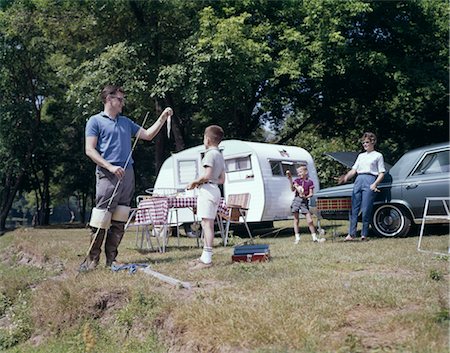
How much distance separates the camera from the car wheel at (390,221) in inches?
340

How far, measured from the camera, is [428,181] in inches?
332

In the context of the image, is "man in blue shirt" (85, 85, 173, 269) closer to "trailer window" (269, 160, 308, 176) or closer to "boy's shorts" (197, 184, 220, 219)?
"boy's shorts" (197, 184, 220, 219)

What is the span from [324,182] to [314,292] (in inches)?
790

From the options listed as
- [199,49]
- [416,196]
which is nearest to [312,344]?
[416,196]

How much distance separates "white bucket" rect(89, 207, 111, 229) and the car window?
→ 18.4 ft

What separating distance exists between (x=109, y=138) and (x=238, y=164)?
20.9ft

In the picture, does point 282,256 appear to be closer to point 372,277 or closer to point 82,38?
point 372,277

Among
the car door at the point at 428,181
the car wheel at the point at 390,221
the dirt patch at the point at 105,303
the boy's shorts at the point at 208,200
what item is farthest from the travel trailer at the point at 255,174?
the dirt patch at the point at 105,303

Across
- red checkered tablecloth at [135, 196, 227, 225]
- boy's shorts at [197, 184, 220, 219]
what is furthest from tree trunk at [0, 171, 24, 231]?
boy's shorts at [197, 184, 220, 219]

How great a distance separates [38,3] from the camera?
18359 millimetres

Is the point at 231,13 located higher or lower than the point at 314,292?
higher

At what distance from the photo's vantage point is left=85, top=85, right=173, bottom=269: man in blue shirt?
567cm

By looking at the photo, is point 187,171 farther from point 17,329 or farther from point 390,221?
point 17,329

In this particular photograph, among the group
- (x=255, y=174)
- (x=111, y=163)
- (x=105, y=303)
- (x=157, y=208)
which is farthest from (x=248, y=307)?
(x=255, y=174)
